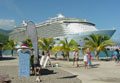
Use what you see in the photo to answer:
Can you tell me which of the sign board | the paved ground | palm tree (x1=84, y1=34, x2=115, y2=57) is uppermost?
palm tree (x1=84, y1=34, x2=115, y2=57)

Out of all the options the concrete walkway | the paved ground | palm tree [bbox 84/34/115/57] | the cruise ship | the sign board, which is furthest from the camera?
the cruise ship

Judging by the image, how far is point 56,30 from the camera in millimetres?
63281

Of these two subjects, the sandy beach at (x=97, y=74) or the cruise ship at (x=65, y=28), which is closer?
the sandy beach at (x=97, y=74)

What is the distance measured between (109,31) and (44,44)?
3672 cm

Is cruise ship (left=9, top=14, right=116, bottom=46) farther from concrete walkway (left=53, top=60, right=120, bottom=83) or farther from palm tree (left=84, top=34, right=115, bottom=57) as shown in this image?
concrete walkway (left=53, top=60, right=120, bottom=83)

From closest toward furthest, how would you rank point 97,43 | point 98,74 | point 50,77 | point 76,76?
point 50,77 < point 76,76 < point 98,74 < point 97,43

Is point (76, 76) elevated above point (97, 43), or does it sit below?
below

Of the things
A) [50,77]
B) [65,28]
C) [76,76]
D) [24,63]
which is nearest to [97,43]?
[76,76]

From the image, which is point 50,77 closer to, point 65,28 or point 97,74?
point 97,74

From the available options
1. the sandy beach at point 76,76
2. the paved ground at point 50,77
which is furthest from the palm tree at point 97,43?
the paved ground at point 50,77

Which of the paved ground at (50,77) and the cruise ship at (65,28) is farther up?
the cruise ship at (65,28)

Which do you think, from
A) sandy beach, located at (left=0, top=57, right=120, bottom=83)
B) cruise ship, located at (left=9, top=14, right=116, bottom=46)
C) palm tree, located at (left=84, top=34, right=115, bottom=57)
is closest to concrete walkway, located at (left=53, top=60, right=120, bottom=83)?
sandy beach, located at (left=0, top=57, right=120, bottom=83)

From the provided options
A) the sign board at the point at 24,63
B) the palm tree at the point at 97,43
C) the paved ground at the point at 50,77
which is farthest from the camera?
the palm tree at the point at 97,43

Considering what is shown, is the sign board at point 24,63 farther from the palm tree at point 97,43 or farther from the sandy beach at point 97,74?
the palm tree at point 97,43
